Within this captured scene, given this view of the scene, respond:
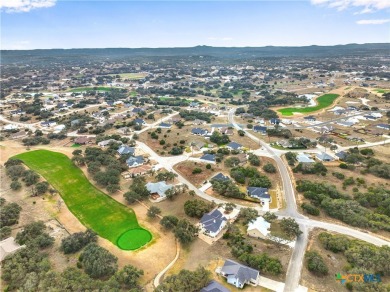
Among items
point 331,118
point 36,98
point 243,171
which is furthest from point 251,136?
point 36,98

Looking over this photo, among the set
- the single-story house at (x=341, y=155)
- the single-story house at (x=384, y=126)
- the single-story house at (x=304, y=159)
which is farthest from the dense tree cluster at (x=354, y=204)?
the single-story house at (x=384, y=126)

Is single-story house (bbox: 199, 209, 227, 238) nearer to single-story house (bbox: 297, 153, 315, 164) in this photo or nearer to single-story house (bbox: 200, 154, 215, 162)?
single-story house (bbox: 200, 154, 215, 162)

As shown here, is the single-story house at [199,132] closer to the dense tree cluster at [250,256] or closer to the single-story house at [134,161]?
the single-story house at [134,161]

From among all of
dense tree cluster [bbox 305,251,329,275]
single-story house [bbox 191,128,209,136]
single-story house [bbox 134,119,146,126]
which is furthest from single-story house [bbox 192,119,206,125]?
dense tree cluster [bbox 305,251,329,275]

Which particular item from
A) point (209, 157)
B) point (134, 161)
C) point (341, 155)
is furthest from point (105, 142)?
point (341, 155)

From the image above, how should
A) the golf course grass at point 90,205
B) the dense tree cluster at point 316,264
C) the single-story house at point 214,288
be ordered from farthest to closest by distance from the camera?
the golf course grass at point 90,205 < the dense tree cluster at point 316,264 < the single-story house at point 214,288
